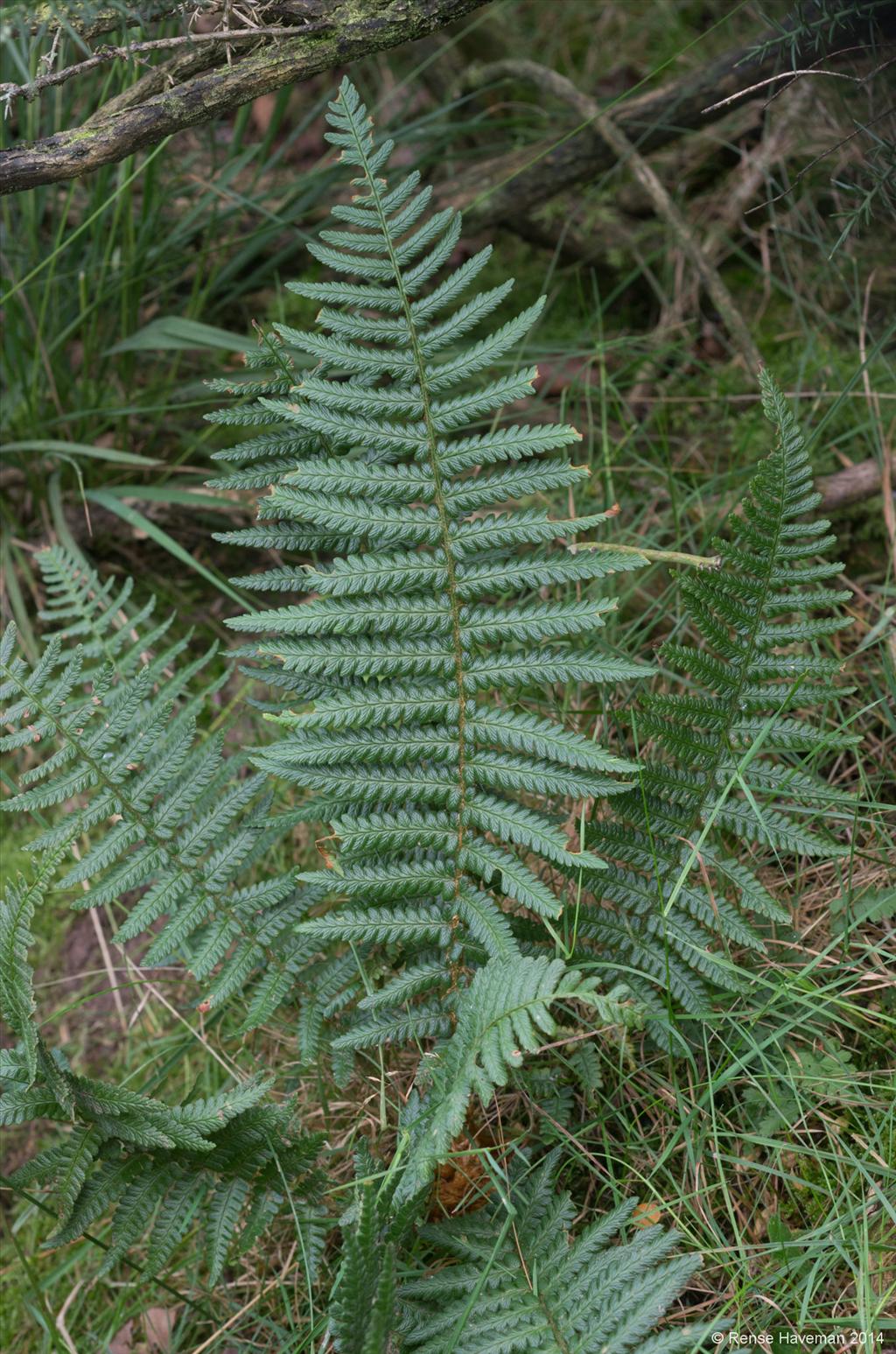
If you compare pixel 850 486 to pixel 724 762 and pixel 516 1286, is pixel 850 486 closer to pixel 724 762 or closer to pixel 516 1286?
pixel 724 762

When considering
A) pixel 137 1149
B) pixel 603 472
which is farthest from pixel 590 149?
pixel 137 1149

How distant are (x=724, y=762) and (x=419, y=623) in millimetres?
580

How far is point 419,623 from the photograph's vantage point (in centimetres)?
175

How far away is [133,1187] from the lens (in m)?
1.80

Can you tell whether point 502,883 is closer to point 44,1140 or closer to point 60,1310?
point 60,1310

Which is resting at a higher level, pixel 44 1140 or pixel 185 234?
pixel 185 234

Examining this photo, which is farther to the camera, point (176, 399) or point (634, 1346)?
point (176, 399)

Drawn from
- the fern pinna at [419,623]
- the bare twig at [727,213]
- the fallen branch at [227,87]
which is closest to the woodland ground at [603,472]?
the bare twig at [727,213]

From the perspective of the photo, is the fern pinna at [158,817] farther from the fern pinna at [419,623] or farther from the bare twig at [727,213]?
the bare twig at [727,213]

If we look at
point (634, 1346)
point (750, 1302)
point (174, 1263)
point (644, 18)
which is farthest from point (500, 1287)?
point (644, 18)

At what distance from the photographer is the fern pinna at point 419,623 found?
1.73 m

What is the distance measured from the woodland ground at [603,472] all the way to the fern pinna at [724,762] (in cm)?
14

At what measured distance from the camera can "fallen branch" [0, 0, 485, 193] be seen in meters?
1.78

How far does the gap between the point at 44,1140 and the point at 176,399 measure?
199 cm
